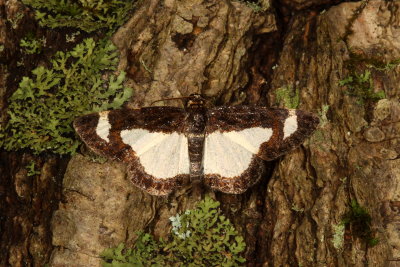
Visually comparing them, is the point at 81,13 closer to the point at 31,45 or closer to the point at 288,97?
the point at 31,45

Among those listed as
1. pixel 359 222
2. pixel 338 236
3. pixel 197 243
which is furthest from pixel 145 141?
pixel 359 222

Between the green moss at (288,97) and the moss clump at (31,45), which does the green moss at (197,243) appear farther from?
the moss clump at (31,45)

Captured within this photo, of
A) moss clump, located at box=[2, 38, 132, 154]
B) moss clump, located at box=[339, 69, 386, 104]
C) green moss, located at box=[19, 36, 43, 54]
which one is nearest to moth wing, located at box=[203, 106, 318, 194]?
moss clump, located at box=[339, 69, 386, 104]

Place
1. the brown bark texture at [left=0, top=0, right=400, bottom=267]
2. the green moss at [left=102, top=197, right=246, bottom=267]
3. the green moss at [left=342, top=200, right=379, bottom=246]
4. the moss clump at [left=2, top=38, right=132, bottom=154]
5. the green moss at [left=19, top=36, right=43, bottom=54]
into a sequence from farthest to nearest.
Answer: the green moss at [left=19, top=36, right=43, bottom=54]
the moss clump at [left=2, top=38, right=132, bottom=154]
the green moss at [left=102, top=197, right=246, bottom=267]
the brown bark texture at [left=0, top=0, right=400, bottom=267]
the green moss at [left=342, top=200, right=379, bottom=246]

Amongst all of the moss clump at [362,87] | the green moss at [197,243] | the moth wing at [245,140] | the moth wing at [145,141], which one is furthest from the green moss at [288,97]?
the green moss at [197,243]

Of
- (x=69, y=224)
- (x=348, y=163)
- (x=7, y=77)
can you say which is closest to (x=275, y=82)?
(x=348, y=163)

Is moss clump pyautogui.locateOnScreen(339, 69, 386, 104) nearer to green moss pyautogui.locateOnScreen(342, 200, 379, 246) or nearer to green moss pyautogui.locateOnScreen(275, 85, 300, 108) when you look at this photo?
green moss pyautogui.locateOnScreen(275, 85, 300, 108)

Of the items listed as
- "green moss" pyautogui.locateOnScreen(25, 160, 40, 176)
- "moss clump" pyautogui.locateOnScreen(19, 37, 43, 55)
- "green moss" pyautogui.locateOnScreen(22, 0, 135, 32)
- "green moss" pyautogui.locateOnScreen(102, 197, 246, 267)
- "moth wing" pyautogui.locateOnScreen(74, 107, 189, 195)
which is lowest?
"green moss" pyautogui.locateOnScreen(102, 197, 246, 267)
